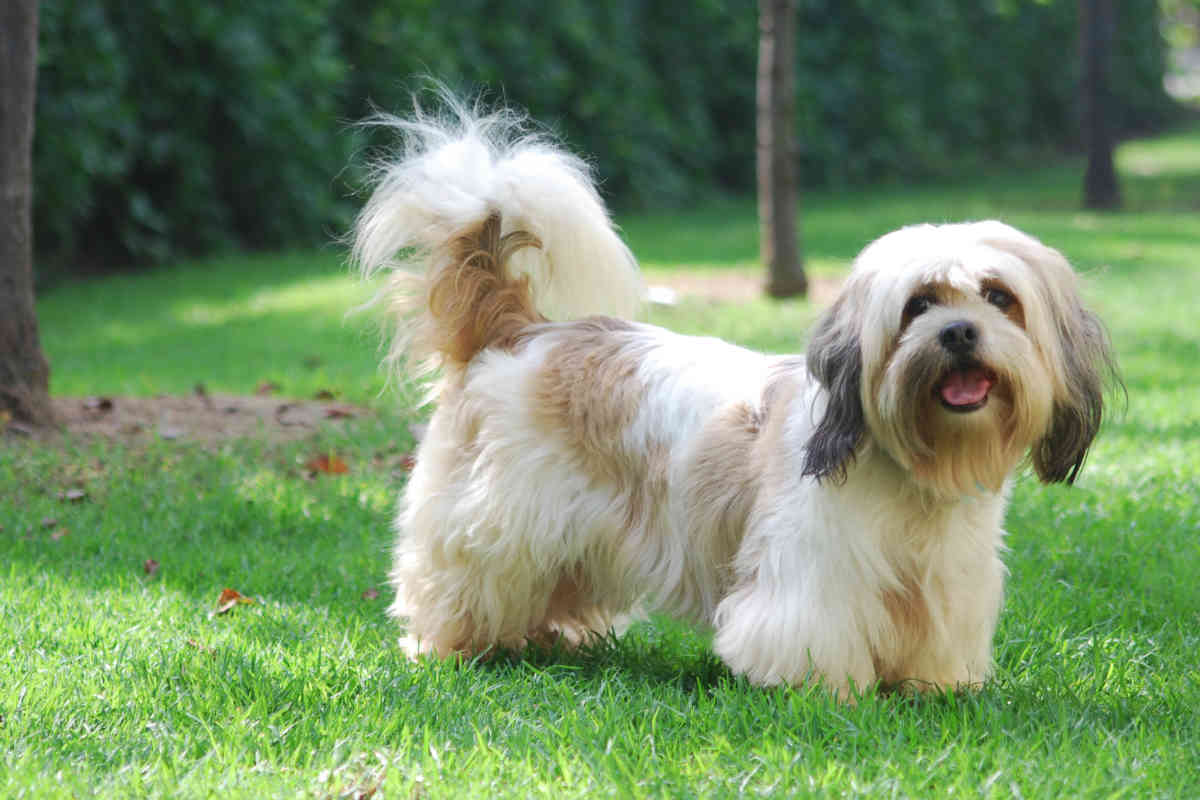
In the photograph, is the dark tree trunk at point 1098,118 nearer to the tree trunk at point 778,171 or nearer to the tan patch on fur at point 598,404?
the tree trunk at point 778,171

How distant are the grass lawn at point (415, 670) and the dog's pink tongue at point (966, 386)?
2.11 feet

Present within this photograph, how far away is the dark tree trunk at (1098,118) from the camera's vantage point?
2070 centimetres

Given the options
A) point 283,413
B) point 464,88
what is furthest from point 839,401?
point 464,88

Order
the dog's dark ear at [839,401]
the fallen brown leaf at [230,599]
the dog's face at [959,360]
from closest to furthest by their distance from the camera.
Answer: the dog's face at [959,360], the dog's dark ear at [839,401], the fallen brown leaf at [230,599]

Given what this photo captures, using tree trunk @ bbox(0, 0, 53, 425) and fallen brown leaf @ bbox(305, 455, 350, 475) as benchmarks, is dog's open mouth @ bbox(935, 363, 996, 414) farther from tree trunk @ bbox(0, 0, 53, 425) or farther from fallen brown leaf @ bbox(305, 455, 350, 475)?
tree trunk @ bbox(0, 0, 53, 425)

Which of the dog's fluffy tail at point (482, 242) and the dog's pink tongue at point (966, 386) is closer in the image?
the dog's pink tongue at point (966, 386)

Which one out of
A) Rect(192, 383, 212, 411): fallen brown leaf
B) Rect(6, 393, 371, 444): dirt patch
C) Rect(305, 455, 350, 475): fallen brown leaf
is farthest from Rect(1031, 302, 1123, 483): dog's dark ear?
Rect(192, 383, 212, 411): fallen brown leaf

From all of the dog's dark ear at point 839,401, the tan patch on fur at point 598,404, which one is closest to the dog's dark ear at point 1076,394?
the dog's dark ear at point 839,401

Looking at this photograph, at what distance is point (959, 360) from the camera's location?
359cm

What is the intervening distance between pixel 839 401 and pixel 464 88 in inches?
595

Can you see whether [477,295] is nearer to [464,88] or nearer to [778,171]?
[778,171]

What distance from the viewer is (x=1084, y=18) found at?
2111cm

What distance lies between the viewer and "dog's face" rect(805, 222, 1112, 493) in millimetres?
3623

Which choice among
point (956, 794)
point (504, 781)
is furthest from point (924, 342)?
point (504, 781)
